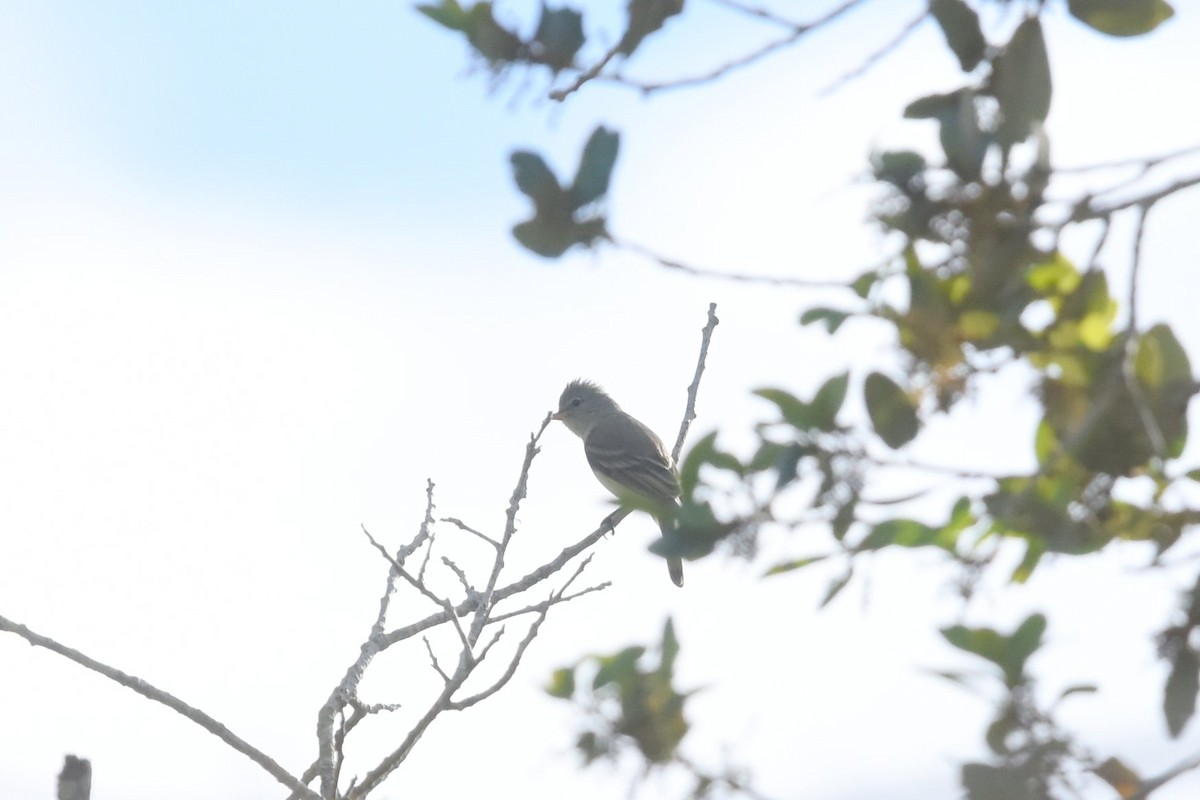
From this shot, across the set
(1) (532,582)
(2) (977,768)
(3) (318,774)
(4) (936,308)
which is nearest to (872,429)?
(4) (936,308)

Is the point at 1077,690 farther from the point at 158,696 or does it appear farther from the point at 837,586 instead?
the point at 158,696

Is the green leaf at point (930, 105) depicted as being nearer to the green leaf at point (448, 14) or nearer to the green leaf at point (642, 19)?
the green leaf at point (642, 19)

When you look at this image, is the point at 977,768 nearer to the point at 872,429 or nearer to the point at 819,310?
the point at 872,429

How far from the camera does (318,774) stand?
17.6ft

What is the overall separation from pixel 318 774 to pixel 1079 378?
3.56 m

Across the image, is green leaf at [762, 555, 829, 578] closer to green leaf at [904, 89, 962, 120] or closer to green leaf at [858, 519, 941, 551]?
green leaf at [858, 519, 941, 551]

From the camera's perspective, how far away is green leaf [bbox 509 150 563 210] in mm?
2932

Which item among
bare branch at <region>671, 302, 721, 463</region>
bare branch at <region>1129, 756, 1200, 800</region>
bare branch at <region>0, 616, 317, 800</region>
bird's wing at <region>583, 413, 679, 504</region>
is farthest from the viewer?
bird's wing at <region>583, 413, 679, 504</region>

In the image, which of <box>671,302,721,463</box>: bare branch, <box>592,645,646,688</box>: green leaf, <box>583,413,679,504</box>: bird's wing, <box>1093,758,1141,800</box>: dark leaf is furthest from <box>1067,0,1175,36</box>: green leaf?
<box>583,413,679,504</box>: bird's wing

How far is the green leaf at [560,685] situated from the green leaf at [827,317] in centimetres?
86

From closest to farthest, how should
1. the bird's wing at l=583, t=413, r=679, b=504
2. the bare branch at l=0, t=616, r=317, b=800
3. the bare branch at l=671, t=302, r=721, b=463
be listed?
the bare branch at l=0, t=616, r=317, b=800 → the bare branch at l=671, t=302, r=721, b=463 → the bird's wing at l=583, t=413, r=679, b=504

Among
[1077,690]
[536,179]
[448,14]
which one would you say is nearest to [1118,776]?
[1077,690]

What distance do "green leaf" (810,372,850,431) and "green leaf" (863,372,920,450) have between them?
0.06 metres

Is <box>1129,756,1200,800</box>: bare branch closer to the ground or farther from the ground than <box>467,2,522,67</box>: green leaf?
closer to the ground
